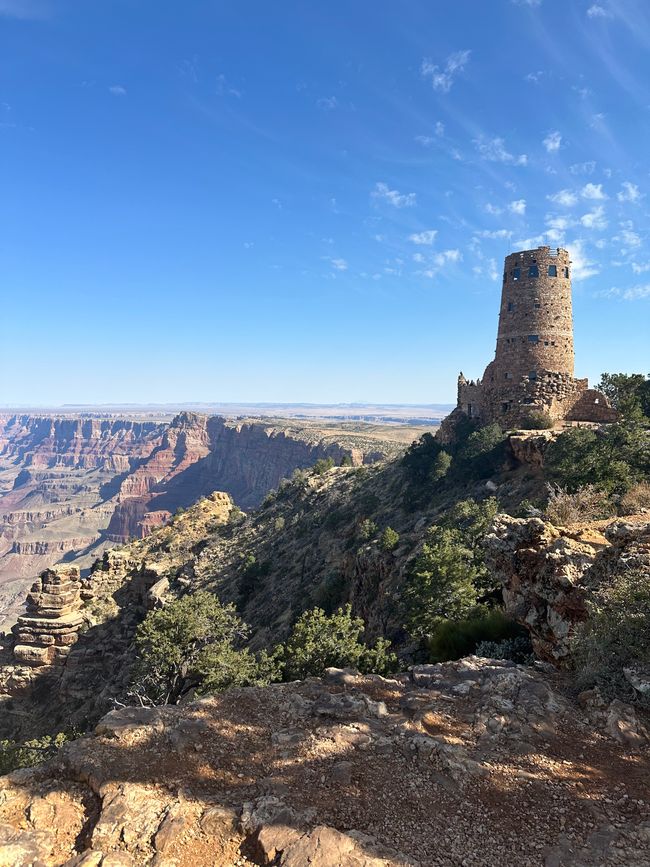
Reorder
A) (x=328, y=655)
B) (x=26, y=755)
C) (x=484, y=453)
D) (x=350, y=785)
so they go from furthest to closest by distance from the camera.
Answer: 1. (x=484, y=453)
2. (x=26, y=755)
3. (x=328, y=655)
4. (x=350, y=785)

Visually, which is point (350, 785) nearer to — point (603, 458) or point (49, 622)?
point (603, 458)

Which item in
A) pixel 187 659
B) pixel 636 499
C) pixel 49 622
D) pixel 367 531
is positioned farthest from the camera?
pixel 49 622

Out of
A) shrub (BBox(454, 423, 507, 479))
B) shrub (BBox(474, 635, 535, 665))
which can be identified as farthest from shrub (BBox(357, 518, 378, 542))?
shrub (BBox(474, 635, 535, 665))

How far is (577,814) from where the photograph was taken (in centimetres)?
624

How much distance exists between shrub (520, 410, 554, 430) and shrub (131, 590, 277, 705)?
22852 millimetres

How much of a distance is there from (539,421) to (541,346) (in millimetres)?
5034

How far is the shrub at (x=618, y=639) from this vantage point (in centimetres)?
877

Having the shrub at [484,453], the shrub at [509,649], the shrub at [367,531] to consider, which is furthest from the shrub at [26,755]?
the shrub at [484,453]

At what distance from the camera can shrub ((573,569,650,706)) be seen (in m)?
8.77

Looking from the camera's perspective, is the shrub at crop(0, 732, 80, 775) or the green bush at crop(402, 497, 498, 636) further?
the shrub at crop(0, 732, 80, 775)

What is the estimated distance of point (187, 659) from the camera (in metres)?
19.1

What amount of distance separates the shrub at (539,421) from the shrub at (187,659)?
22.9 meters

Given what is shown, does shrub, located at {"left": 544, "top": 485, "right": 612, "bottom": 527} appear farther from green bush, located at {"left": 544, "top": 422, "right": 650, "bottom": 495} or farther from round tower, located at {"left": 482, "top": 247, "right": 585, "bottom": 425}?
round tower, located at {"left": 482, "top": 247, "right": 585, "bottom": 425}

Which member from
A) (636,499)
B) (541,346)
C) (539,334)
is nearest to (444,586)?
(636,499)
